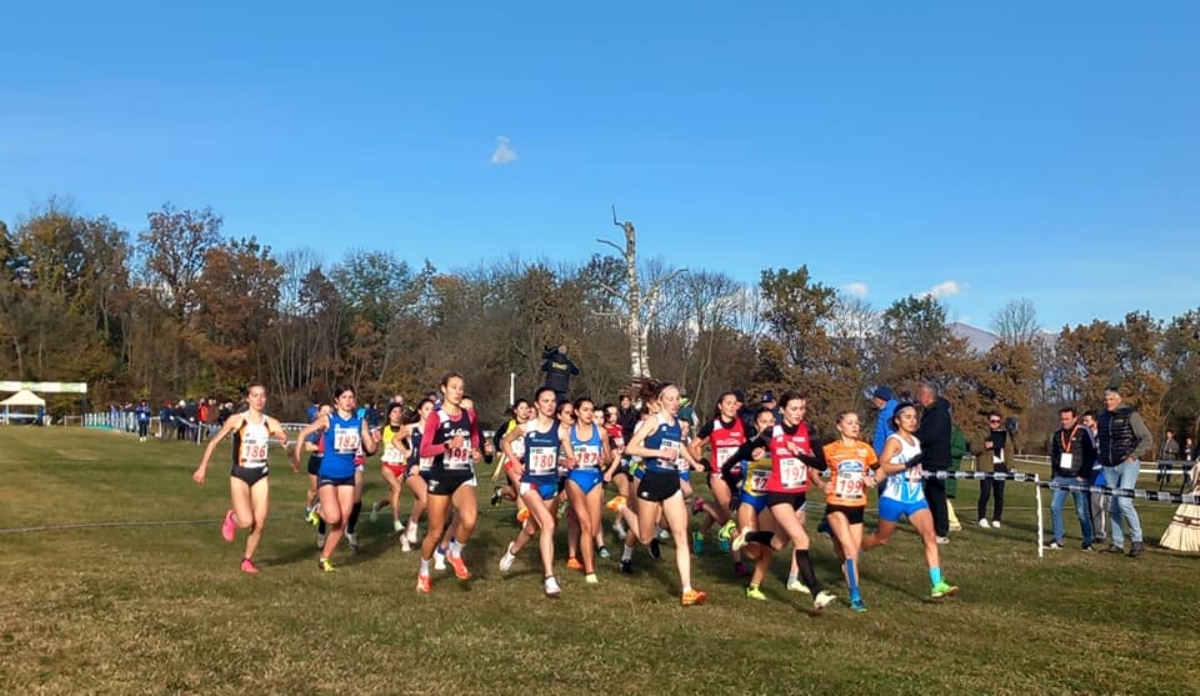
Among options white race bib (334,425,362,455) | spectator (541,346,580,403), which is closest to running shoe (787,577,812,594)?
spectator (541,346,580,403)

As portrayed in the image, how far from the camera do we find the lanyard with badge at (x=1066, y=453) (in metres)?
14.3

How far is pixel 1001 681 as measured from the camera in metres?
6.54

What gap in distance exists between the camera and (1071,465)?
1441 centimetres

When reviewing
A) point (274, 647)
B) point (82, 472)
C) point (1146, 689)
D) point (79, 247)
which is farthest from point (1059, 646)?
point (79, 247)

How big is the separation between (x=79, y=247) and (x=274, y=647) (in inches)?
3115

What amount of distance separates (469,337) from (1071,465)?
44.8 meters

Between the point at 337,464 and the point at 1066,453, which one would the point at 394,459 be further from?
the point at 1066,453

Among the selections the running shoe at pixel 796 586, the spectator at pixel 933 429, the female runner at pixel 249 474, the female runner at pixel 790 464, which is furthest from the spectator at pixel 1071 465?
the female runner at pixel 249 474

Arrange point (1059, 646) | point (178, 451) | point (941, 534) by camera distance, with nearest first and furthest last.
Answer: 1. point (1059, 646)
2. point (941, 534)
3. point (178, 451)

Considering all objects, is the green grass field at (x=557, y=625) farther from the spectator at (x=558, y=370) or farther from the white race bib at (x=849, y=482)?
the spectator at (x=558, y=370)

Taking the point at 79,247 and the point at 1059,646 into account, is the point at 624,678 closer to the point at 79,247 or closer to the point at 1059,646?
the point at 1059,646

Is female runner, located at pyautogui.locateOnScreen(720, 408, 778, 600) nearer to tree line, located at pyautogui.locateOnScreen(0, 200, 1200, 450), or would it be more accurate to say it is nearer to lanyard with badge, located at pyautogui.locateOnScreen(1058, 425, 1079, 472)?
lanyard with badge, located at pyautogui.locateOnScreen(1058, 425, 1079, 472)

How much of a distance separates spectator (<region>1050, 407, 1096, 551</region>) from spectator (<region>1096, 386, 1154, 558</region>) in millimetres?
248

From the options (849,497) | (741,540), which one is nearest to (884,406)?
Result: (741,540)
